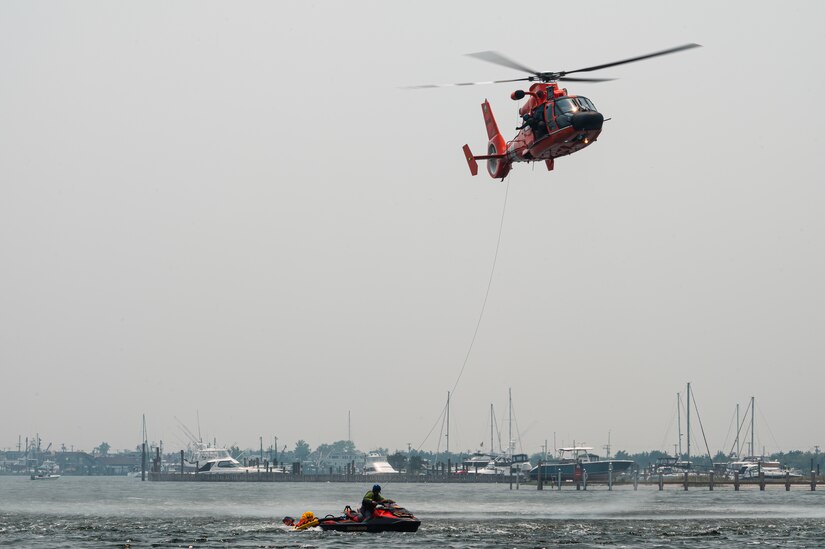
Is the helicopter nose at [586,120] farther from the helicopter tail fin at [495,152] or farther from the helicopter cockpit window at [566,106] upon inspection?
the helicopter tail fin at [495,152]

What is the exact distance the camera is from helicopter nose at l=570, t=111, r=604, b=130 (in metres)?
56.2

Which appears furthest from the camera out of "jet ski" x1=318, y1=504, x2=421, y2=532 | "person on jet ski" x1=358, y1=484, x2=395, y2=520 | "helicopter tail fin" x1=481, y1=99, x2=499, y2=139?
"helicopter tail fin" x1=481, y1=99, x2=499, y2=139

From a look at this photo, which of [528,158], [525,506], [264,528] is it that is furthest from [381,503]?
[525,506]

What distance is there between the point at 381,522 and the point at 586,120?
23.9 meters

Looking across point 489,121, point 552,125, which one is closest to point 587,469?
point 489,121

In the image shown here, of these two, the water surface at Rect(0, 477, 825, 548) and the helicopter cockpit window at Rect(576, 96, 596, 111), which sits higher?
the helicopter cockpit window at Rect(576, 96, 596, 111)

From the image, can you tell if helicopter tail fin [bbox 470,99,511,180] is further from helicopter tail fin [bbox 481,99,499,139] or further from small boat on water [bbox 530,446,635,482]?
small boat on water [bbox 530,446,635,482]

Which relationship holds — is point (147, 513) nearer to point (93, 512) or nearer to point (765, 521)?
point (93, 512)

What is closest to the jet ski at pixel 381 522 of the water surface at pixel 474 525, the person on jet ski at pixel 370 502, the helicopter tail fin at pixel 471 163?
the person on jet ski at pixel 370 502

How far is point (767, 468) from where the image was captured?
17762 cm

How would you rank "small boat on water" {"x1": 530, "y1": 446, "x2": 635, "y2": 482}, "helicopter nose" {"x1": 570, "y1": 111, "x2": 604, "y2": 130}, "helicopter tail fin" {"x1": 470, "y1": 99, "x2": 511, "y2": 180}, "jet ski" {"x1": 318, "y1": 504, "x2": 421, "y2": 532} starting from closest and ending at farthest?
"helicopter nose" {"x1": 570, "y1": 111, "x2": 604, "y2": 130} → "jet ski" {"x1": 318, "y1": 504, "x2": 421, "y2": 532} → "helicopter tail fin" {"x1": 470, "y1": 99, "x2": 511, "y2": 180} → "small boat on water" {"x1": 530, "y1": 446, "x2": 635, "y2": 482}

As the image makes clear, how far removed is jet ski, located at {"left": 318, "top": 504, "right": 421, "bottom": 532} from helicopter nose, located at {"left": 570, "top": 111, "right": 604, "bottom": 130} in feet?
73.6

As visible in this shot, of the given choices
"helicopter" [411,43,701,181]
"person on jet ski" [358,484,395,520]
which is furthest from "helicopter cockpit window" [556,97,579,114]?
"person on jet ski" [358,484,395,520]

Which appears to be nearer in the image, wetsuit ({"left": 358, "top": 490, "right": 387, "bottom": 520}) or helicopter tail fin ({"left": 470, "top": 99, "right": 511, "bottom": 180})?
wetsuit ({"left": 358, "top": 490, "right": 387, "bottom": 520})
